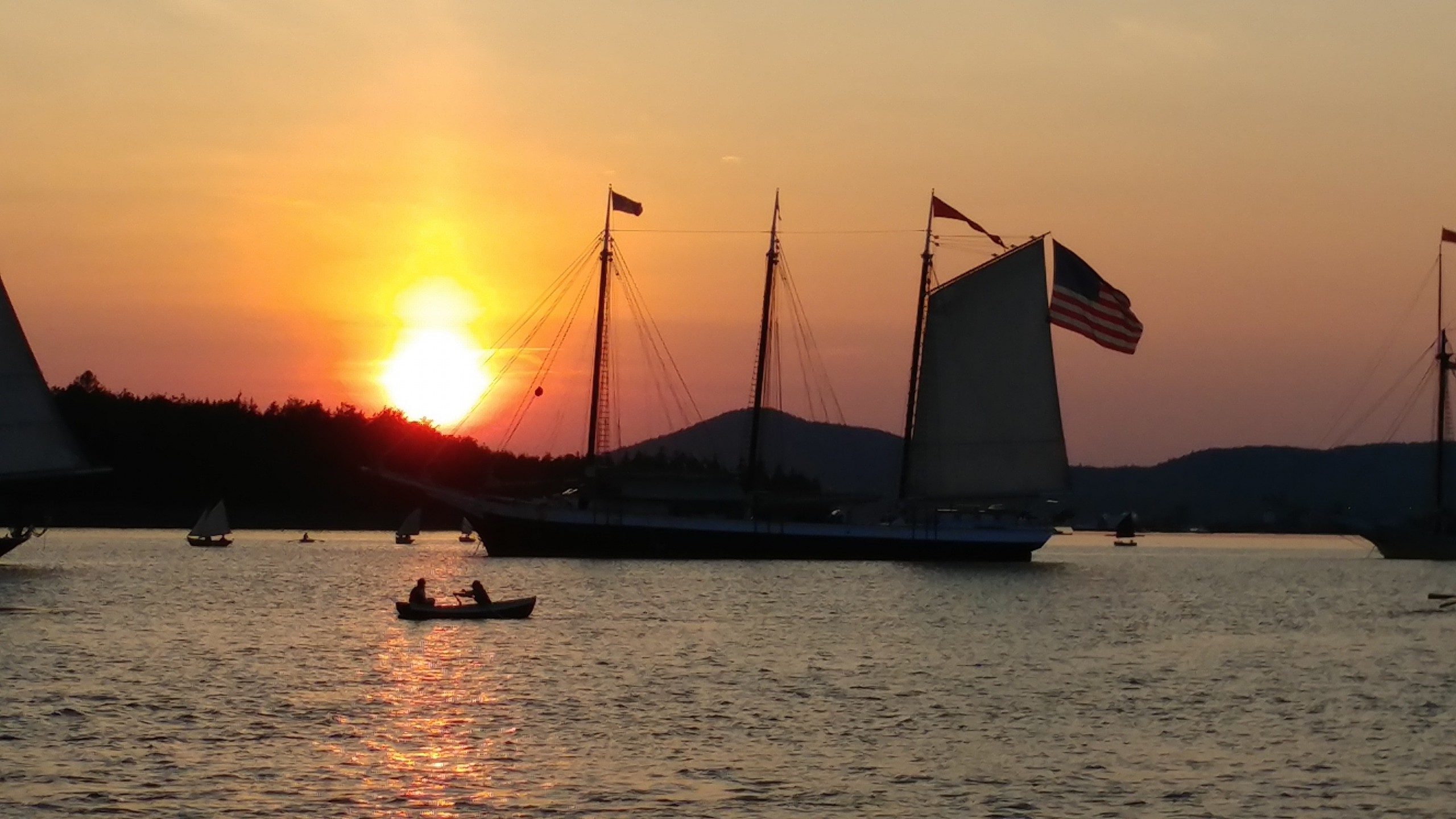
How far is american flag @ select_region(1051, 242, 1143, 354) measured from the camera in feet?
Result: 305

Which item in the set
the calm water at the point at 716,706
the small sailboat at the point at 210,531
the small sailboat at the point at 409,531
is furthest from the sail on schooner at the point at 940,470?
the small sailboat at the point at 409,531

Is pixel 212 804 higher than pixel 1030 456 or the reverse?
the reverse

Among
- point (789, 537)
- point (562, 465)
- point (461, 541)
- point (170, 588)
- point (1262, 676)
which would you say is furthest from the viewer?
point (562, 465)

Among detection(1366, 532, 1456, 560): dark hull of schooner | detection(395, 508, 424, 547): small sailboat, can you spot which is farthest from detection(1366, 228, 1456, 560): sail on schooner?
detection(395, 508, 424, 547): small sailboat

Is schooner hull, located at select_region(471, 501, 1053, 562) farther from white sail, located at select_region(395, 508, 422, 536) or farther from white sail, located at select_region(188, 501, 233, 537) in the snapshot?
white sail, located at select_region(395, 508, 422, 536)

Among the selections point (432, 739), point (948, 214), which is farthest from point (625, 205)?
point (432, 739)

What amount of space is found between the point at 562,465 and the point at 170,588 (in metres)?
110

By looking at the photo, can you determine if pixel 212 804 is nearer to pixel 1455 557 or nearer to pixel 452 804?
pixel 452 804

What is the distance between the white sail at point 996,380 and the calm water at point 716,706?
21287mm

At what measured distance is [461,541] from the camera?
176 metres

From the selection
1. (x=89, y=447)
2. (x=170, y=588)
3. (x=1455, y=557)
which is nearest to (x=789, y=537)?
(x=170, y=588)

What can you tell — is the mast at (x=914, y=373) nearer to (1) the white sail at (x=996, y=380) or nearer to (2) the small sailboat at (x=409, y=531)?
(1) the white sail at (x=996, y=380)

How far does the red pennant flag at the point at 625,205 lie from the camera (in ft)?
350

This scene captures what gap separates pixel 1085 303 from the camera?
9338 cm
